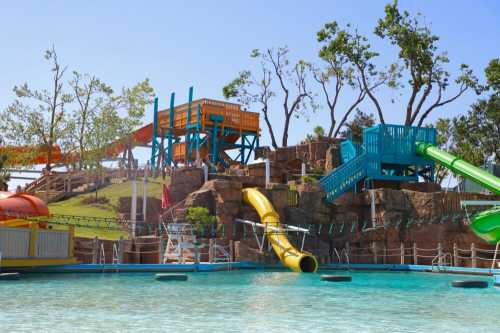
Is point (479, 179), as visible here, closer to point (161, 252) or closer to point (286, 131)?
point (161, 252)

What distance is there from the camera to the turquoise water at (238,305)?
36.3 ft

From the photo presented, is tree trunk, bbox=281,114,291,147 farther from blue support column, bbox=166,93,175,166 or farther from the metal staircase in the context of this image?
the metal staircase

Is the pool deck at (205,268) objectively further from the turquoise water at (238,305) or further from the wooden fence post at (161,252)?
the wooden fence post at (161,252)

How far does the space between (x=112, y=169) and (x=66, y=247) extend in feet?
71.8

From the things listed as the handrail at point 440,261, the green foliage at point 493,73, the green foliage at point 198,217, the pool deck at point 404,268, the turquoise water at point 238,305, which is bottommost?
the turquoise water at point 238,305

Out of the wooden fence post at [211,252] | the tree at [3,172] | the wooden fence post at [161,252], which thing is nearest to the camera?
the wooden fence post at [161,252]

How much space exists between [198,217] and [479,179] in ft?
46.4

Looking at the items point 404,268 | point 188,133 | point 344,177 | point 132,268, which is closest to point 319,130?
point 188,133

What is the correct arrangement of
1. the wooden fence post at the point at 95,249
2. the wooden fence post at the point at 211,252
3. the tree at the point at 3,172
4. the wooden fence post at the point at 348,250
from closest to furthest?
the wooden fence post at the point at 95,249 < the wooden fence post at the point at 211,252 < the wooden fence post at the point at 348,250 < the tree at the point at 3,172

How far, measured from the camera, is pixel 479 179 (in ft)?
101

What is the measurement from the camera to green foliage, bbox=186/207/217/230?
89.6 feet

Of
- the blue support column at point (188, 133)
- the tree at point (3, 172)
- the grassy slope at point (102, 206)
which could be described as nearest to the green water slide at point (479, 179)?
the grassy slope at point (102, 206)

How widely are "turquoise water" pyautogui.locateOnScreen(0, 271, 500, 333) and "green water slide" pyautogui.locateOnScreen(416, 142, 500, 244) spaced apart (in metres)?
2.55

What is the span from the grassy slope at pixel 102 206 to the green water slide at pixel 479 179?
15.0 meters
